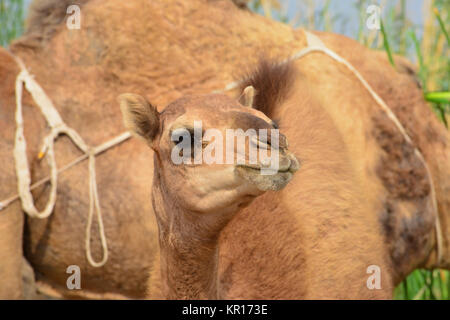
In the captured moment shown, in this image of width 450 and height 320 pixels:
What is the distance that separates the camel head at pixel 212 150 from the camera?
1.49 metres

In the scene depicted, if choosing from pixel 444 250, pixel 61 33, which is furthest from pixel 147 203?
pixel 444 250

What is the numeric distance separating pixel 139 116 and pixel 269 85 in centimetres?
43

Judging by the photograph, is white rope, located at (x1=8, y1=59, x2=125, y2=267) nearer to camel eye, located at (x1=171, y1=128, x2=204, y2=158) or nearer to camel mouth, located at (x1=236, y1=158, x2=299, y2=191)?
camel eye, located at (x1=171, y1=128, x2=204, y2=158)

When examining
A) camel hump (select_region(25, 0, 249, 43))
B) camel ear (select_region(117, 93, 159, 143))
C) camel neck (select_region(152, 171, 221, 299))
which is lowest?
camel neck (select_region(152, 171, 221, 299))

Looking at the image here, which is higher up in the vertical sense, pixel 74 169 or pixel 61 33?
pixel 61 33

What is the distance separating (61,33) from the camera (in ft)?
9.91

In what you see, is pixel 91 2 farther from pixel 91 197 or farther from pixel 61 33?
pixel 91 197

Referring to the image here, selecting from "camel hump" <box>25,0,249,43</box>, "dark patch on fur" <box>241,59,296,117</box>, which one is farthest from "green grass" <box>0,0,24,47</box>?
"dark patch on fur" <box>241,59,296,117</box>

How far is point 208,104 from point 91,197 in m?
1.29

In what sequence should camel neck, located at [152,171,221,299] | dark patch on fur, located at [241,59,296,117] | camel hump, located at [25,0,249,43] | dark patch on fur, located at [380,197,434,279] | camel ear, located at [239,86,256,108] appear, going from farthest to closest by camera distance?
camel hump, located at [25,0,249,43] → dark patch on fur, located at [380,197,434,279] → dark patch on fur, located at [241,59,296,117] → camel ear, located at [239,86,256,108] → camel neck, located at [152,171,221,299]

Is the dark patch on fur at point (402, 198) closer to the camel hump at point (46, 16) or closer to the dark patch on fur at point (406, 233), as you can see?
the dark patch on fur at point (406, 233)

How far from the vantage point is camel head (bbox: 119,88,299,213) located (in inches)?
58.6

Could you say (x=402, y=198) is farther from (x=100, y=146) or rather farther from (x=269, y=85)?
(x=100, y=146)

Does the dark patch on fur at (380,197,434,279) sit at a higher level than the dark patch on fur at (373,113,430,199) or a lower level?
lower
